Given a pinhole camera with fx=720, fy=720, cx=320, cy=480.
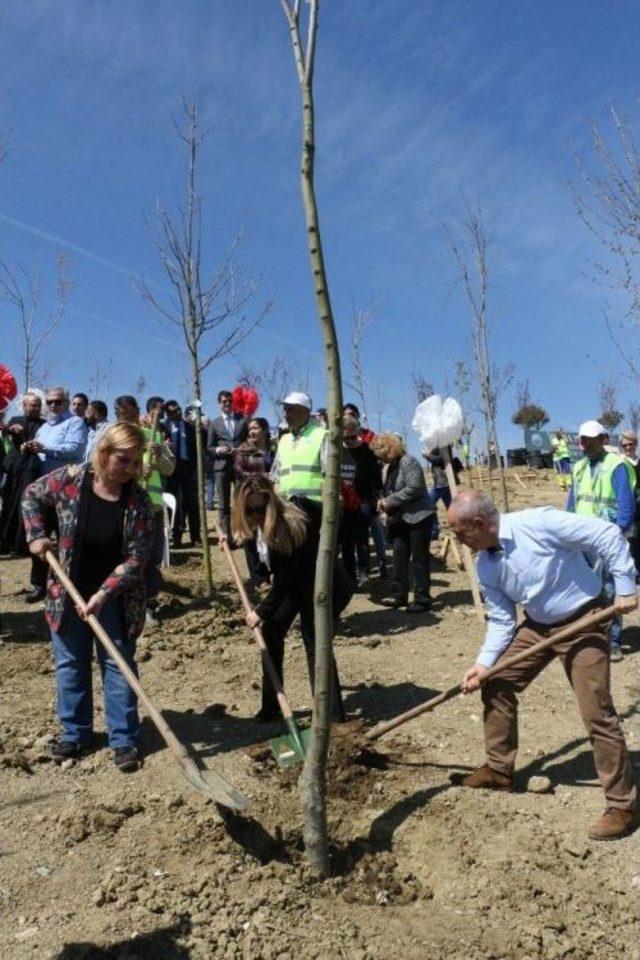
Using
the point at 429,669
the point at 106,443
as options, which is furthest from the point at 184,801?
the point at 429,669

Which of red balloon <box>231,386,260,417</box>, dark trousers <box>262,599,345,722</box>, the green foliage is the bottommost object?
dark trousers <box>262,599,345,722</box>

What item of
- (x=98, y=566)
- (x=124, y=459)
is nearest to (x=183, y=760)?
(x=98, y=566)

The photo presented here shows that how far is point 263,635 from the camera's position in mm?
4371

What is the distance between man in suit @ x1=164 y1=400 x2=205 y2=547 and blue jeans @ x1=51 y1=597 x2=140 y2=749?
5.97m

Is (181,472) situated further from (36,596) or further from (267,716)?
(267,716)

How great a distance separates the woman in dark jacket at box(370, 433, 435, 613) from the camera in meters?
7.02

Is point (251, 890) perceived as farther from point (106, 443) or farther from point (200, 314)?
point (200, 314)

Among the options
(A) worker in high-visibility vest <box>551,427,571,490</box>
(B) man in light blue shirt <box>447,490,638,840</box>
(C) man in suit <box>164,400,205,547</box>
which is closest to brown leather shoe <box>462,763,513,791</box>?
(B) man in light blue shirt <box>447,490,638,840</box>

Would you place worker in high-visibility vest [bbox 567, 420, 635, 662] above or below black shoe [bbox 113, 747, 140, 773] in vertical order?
above

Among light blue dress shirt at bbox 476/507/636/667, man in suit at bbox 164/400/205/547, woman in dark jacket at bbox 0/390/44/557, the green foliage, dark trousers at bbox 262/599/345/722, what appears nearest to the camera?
light blue dress shirt at bbox 476/507/636/667

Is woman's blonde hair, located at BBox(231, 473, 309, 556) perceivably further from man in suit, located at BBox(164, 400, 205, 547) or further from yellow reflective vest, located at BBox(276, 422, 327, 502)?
man in suit, located at BBox(164, 400, 205, 547)

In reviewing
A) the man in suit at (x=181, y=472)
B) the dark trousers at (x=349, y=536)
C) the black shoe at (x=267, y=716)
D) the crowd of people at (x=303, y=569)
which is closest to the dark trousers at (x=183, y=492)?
the man in suit at (x=181, y=472)

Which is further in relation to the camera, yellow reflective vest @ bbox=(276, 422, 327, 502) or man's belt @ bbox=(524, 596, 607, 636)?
yellow reflective vest @ bbox=(276, 422, 327, 502)

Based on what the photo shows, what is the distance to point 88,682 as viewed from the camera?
402 cm
